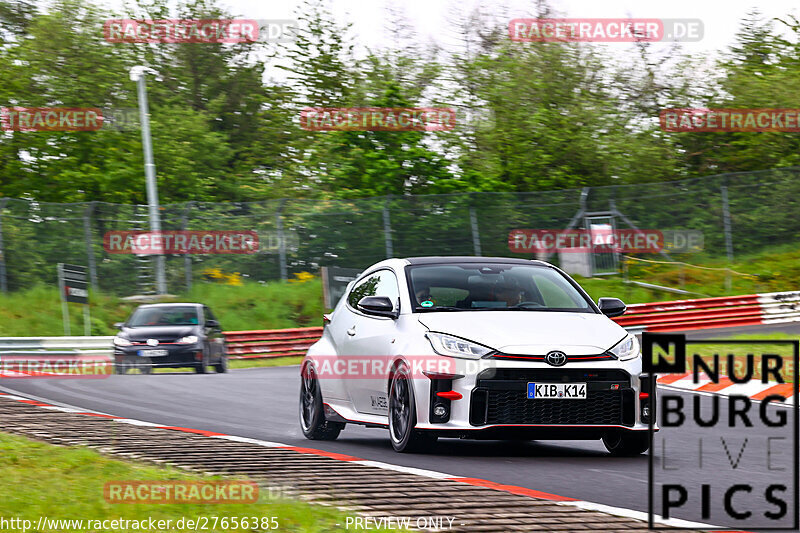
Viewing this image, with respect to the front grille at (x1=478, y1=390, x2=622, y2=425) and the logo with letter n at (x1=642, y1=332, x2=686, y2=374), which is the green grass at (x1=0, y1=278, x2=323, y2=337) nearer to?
the front grille at (x1=478, y1=390, x2=622, y2=425)

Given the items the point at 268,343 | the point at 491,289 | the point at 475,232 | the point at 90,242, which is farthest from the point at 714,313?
the point at 491,289

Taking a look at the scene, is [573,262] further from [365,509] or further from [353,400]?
[365,509]

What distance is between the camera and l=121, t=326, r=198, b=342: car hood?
75.9 ft

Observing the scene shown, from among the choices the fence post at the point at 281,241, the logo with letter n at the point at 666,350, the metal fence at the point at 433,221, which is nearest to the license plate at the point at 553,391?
the logo with letter n at the point at 666,350

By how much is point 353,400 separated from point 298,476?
309cm

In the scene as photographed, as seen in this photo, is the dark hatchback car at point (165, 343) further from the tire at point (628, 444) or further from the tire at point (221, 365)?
the tire at point (628, 444)

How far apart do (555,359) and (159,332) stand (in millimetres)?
15179

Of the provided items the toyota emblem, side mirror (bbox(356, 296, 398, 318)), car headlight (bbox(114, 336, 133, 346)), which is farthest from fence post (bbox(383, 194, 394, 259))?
the toyota emblem

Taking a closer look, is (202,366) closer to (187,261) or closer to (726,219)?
(187,261)

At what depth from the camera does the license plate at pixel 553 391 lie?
29.9 feet

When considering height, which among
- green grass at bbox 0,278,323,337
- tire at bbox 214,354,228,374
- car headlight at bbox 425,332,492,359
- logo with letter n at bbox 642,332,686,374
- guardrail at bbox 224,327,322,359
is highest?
logo with letter n at bbox 642,332,686,374

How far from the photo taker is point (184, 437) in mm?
10023

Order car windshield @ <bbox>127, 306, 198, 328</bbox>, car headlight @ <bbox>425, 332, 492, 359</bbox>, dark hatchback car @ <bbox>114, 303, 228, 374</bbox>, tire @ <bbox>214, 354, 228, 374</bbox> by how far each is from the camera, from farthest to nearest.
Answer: tire @ <bbox>214, 354, 228, 374</bbox>, car windshield @ <bbox>127, 306, 198, 328</bbox>, dark hatchback car @ <bbox>114, 303, 228, 374</bbox>, car headlight @ <bbox>425, 332, 492, 359</bbox>

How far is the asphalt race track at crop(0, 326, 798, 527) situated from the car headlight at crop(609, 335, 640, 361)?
0.49m
